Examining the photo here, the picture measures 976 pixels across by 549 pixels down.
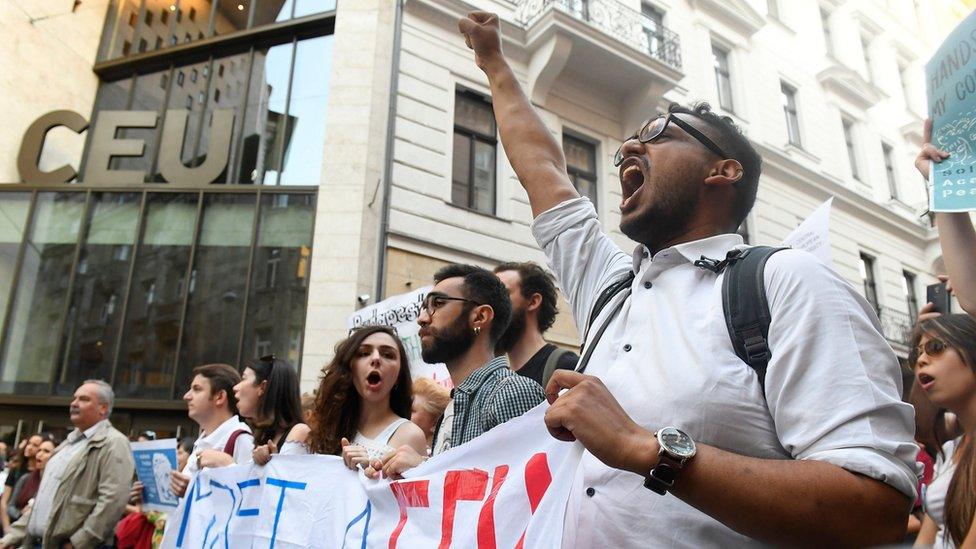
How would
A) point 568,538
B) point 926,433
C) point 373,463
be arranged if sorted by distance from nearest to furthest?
point 568,538 → point 373,463 → point 926,433

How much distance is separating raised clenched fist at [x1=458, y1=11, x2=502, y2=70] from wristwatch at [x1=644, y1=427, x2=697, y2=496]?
1.61 m

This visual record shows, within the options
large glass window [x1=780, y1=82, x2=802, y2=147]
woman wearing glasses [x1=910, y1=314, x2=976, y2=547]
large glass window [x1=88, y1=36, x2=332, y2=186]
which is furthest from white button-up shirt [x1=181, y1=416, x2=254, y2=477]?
Answer: large glass window [x1=780, y1=82, x2=802, y2=147]

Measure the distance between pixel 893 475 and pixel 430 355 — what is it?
7.16 feet

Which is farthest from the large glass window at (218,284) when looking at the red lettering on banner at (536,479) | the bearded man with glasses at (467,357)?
the red lettering on banner at (536,479)

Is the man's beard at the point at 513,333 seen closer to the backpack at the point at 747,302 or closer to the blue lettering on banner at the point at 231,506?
the blue lettering on banner at the point at 231,506

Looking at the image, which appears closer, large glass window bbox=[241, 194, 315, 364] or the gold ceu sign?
large glass window bbox=[241, 194, 315, 364]

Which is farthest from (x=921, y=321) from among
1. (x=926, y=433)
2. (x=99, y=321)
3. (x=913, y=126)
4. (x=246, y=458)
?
(x=913, y=126)

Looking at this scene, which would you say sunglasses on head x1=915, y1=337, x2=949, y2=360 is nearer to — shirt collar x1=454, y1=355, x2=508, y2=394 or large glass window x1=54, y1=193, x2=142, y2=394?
shirt collar x1=454, y1=355, x2=508, y2=394

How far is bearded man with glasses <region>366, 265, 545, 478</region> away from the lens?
250cm

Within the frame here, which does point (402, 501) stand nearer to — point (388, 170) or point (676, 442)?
point (676, 442)

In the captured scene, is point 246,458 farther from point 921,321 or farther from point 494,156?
point 494,156

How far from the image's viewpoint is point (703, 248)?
160cm

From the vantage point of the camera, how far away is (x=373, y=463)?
2725 millimetres

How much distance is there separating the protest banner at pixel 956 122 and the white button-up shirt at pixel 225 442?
3.92 meters
